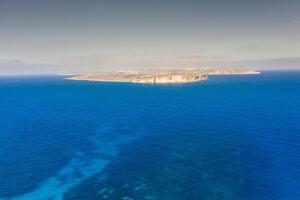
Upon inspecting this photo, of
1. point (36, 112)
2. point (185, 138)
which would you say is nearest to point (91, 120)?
point (36, 112)

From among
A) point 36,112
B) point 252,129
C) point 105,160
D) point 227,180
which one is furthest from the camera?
point 36,112

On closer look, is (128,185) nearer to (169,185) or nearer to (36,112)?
(169,185)

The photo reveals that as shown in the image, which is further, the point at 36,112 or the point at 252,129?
the point at 36,112

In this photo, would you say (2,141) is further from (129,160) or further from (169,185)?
(169,185)

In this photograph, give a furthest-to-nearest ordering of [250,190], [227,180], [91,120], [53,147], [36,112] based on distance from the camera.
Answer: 1. [36,112]
2. [91,120]
3. [53,147]
4. [227,180]
5. [250,190]

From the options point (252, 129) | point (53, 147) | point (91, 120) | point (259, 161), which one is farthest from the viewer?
point (91, 120)

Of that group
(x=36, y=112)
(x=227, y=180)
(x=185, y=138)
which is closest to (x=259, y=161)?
(x=227, y=180)
